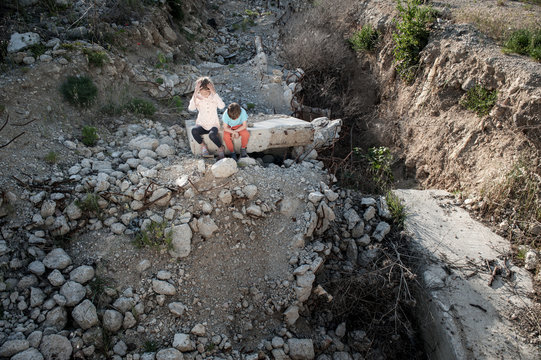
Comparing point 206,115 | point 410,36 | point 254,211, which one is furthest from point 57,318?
point 410,36

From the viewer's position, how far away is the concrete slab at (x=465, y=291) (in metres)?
3.36

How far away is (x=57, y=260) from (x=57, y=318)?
58cm

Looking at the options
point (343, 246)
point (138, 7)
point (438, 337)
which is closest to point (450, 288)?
point (438, 337)

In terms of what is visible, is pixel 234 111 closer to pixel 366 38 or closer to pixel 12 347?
pixel 12 347

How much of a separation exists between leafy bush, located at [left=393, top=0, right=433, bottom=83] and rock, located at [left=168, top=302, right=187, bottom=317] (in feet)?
18.3

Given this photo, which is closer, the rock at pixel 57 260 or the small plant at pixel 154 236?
the rock at pixel 57 260

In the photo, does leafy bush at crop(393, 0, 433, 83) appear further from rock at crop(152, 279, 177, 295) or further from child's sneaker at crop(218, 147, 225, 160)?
rock at crop(152, 279, 177, 295)

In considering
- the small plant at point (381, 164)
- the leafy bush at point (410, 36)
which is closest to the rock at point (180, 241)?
the small plant at point (381, 164)

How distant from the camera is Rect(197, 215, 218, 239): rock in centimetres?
376

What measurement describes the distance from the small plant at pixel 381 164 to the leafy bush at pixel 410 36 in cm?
163

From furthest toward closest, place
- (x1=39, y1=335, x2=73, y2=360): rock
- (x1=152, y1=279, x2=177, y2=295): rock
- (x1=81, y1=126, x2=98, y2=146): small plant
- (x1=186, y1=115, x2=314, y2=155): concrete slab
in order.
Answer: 1. (x1=186, y1=115, x2=314, y2=155): concrete slab
2. (x1=81, y1=126, x2=98, y2=146): small plant
3. (x1=152, y1=279, x2=177, y2=295): rock
4. (x1=39, y1=335, x2=73, y2=360): rock

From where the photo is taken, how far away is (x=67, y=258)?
339 cm

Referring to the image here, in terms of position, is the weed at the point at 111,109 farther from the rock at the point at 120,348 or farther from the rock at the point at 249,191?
Result: the rock at the point at 120,348

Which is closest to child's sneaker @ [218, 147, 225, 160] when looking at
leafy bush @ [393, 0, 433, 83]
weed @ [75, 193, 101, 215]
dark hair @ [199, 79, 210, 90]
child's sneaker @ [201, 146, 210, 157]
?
child's sneaker @ [201, 146, 210, 157]
